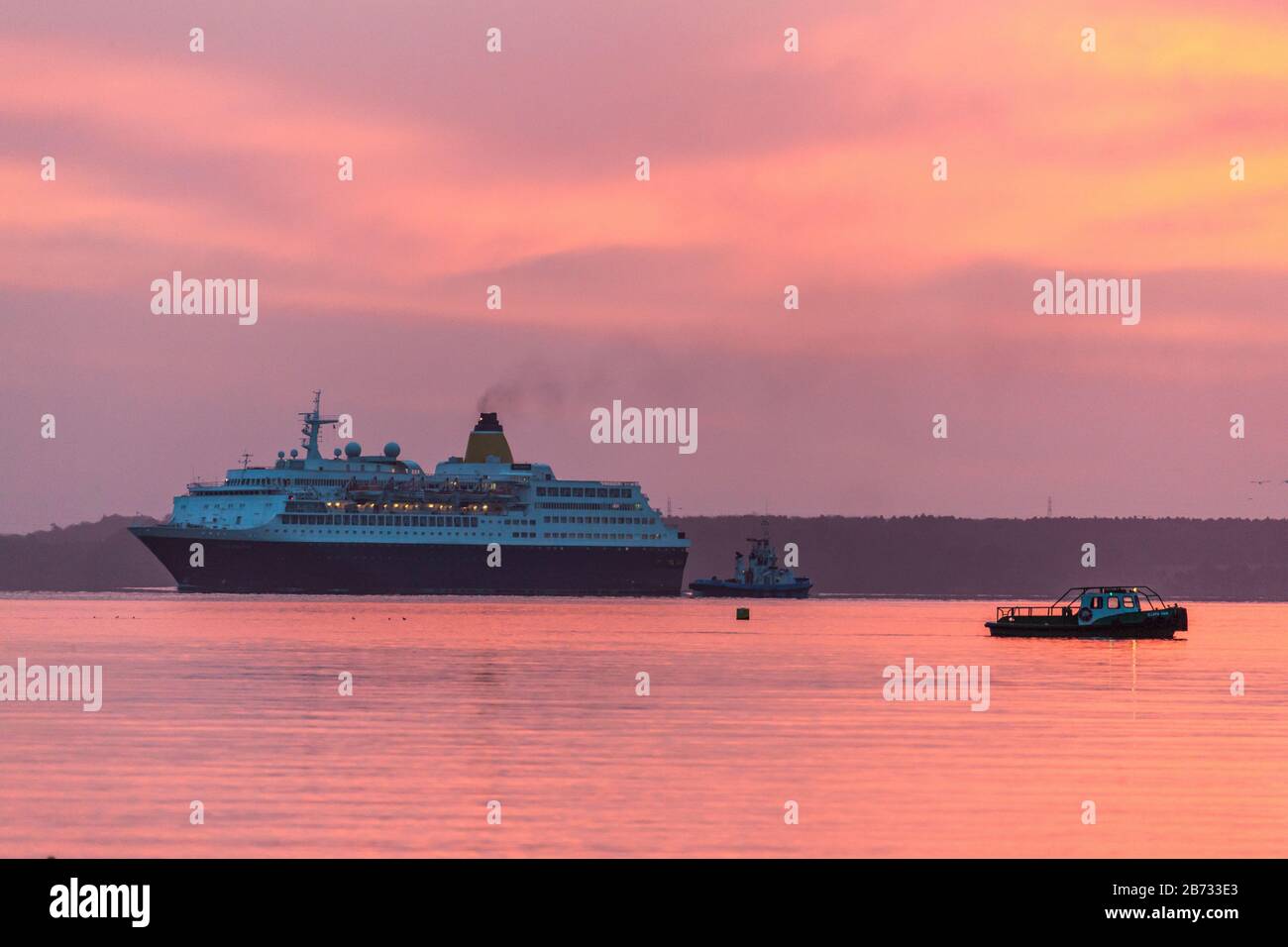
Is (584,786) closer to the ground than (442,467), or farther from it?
closer to the ground

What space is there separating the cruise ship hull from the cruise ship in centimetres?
14

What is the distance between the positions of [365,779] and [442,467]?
156 m

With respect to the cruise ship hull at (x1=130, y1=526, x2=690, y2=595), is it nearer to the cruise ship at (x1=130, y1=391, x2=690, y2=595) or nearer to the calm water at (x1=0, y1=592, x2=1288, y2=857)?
the cruise ship at (x1=130, y1=391, x2=690, y2=595)

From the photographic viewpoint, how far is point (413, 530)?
18050cm

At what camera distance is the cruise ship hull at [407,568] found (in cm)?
17600

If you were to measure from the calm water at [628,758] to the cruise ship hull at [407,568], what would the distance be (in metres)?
98.5

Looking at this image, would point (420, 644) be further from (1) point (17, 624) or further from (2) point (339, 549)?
(2) point (339, 549)

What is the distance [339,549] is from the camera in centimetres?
17750
